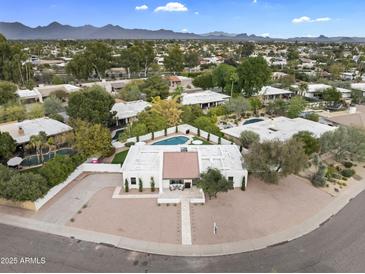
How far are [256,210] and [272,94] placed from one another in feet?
135

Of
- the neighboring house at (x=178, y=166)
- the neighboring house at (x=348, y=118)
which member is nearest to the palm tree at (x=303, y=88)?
the neighboring house at (x=348, y=118)

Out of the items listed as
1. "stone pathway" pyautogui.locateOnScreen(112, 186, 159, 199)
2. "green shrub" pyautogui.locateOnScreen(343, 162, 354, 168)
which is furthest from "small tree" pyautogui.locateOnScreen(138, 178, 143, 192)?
"green shrub" pyautogui.locateOnScreen(343, 162, 354, 168)

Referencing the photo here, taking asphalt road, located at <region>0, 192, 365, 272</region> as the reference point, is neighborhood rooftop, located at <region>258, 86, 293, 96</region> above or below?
above

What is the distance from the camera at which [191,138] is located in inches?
1465

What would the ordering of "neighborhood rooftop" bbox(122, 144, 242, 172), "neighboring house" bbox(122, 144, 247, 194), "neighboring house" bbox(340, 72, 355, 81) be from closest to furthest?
"neighboring house" bbox(122, 144, 247, 194)
"neighborhood rooftop" bbox(122, 144, 242, 172)
"neighboring house" bbox(340, 72, 355, 81)

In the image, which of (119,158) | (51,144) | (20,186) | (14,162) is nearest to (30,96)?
(51,144)

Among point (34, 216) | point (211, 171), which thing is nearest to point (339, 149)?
point (211, 171)

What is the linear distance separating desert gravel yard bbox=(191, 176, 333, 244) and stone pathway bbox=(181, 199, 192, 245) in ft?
1.15

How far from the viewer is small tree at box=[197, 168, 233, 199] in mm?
22141

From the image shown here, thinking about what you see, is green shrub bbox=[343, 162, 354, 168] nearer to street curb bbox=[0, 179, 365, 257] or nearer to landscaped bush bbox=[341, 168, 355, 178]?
landscaped bush bbox=[341, 168, 355, 178]

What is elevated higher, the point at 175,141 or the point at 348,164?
the point at 175,141

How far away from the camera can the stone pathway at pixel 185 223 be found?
1883 centimetres

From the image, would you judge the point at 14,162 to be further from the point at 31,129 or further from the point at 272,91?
the point at 272,91

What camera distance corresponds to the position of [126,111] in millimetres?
43625
